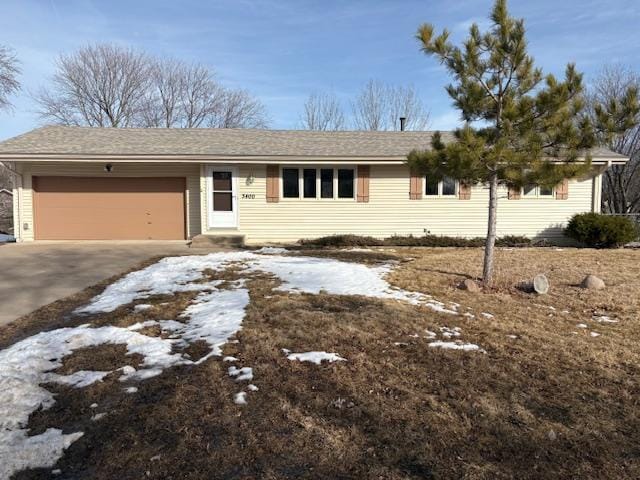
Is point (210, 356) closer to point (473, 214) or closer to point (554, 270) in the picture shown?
point (554, 270)

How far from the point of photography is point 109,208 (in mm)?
14055

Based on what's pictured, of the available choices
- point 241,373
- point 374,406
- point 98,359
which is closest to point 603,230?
point 374,406

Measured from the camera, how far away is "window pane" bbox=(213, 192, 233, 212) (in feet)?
45.5

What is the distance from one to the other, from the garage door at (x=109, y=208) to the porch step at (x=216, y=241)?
1.74 m

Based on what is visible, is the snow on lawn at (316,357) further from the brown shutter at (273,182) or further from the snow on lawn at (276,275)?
the brown shutter at (273,182)

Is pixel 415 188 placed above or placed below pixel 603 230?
above

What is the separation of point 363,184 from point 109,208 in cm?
772

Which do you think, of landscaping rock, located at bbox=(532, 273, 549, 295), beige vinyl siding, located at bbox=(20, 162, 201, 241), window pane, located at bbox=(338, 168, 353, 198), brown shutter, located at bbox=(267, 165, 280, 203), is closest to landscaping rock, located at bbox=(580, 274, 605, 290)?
landscaping rock, located at bbox=(532, 273, 549, 295)

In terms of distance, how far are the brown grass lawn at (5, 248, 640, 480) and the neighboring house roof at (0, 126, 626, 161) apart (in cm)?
874

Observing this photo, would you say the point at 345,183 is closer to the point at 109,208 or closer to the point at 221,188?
the point at 221,188

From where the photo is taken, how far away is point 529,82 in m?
6.73

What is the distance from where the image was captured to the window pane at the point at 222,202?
13.9 meters

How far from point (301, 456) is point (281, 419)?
41 centimetres

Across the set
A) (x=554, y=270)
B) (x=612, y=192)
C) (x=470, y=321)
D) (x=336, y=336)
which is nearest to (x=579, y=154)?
(x=554, y=270)
